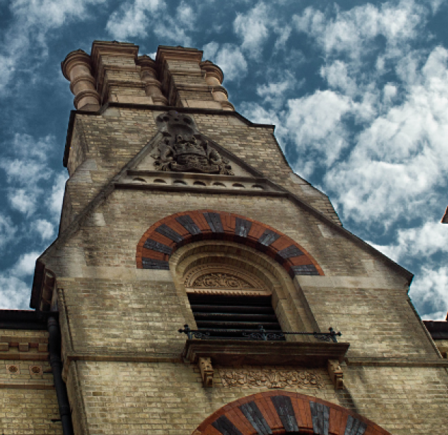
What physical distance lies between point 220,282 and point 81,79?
10821 millimetres

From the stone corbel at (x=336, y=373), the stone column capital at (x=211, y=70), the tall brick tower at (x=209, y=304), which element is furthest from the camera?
the stone column capital at (x=211, y=70)

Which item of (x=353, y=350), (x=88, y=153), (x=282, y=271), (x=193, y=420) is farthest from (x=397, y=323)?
(x=88, y=153)

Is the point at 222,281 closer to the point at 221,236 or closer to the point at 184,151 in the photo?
the point at 221,236

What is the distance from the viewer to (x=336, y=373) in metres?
15.3

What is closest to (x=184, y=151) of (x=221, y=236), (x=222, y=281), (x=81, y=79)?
(x=221, y=236)

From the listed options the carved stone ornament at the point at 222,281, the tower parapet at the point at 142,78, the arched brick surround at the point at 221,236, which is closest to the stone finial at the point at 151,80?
the tower parapet at the point at 142,78

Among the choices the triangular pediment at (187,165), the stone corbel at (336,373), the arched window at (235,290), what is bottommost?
the stone corbel at (336,373)

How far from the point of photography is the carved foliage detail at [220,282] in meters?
18.2

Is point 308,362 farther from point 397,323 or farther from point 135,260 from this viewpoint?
point 135,260

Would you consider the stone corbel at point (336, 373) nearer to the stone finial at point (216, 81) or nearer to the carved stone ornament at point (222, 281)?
the carved stone ornament at point (222, 281)

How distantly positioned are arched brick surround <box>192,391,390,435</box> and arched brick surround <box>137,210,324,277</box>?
3.81 m

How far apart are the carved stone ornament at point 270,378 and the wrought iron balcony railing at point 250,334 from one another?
0.69 metres

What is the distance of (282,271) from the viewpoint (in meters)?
18.4

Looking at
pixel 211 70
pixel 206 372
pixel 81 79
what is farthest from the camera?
pixel 211 70
